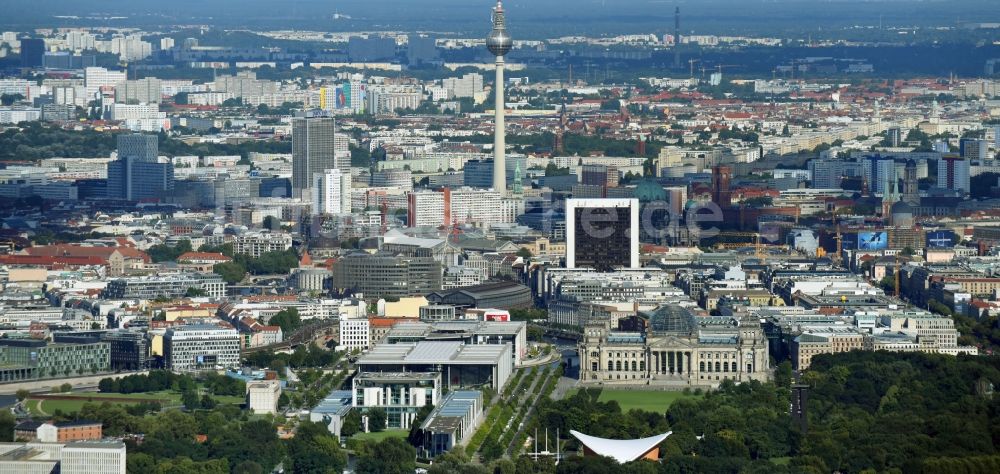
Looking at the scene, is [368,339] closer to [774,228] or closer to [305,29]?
[774,228]

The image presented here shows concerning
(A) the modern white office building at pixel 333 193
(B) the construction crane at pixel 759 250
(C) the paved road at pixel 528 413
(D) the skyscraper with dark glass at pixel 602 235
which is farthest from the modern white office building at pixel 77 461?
(A) the modern white office building at pixel 333 193

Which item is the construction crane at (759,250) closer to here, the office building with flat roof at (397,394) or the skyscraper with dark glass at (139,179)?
the office building with flat roof at (397,394)

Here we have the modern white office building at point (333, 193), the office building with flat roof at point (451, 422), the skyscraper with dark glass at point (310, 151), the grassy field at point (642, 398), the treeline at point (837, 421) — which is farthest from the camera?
the skyscraper with dark glass at point (310, 151)

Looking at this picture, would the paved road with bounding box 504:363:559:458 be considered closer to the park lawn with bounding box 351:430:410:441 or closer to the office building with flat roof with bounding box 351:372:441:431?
the office building with flat roof with bounding box 351:372:441:431

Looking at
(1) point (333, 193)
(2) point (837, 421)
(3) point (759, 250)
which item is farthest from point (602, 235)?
(2) point (837, 421)

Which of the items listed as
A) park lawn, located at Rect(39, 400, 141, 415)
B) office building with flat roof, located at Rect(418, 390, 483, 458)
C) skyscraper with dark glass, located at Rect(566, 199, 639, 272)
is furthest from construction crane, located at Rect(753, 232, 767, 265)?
park lawn, located at Rect(39, 400, 141, 415)

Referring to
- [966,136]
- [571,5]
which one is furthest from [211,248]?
[571,5]
